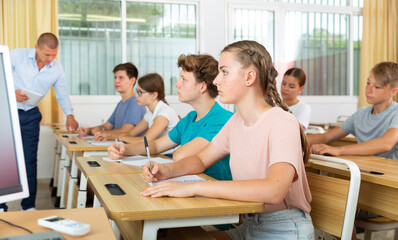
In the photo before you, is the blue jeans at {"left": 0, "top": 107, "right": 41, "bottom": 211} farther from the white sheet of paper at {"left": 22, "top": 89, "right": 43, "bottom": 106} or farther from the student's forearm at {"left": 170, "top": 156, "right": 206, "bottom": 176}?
the student's forearm at {"left": 170, "top": 156, "right": 206, "bottom": 176}

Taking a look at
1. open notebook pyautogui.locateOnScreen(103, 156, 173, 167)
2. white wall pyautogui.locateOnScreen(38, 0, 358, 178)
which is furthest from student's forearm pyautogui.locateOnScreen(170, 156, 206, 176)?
white wall pyautogui.locateOnScreen(38, 0, 358, 178)

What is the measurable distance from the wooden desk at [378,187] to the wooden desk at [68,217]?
0.97 meters

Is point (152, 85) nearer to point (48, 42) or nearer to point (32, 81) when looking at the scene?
point (48, 42)

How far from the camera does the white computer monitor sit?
2.91ft

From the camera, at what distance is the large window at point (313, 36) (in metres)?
5.69

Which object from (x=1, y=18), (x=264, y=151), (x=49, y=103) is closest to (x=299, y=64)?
(x=49, y=103)

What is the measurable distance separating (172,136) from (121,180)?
2.58 feet

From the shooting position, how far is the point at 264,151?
136 centimetres

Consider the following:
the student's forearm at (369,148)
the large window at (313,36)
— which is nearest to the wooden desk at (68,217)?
the student's forearm at (369,148)

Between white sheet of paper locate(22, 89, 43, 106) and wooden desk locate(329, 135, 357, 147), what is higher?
white sheet of paper locate(22, 89, 43, 106)

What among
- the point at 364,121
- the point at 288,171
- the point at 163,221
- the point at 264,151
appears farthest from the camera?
the point at 364,121

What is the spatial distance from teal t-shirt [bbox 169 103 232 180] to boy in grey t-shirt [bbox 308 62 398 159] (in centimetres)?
67

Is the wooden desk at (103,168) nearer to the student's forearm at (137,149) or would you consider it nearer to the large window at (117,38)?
the student's forearm at (137,149)

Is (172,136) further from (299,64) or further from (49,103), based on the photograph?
(299,64)
